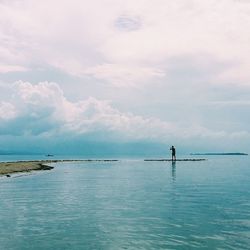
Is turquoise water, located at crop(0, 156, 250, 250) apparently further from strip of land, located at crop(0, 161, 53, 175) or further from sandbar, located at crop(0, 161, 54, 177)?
strip of land, located at crop(0, 161, 53, 175)

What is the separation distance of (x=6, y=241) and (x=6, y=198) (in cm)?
2267

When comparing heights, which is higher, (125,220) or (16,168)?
(16,168)

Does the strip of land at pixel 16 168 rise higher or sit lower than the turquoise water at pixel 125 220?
higher

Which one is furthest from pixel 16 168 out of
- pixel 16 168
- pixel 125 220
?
pixel 125 220

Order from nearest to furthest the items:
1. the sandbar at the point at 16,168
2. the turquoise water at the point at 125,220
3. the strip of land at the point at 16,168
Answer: the turquoise water at the point at 125,220 → the sandbar at the point at 16,168 → the strip of land at the point at 16,168

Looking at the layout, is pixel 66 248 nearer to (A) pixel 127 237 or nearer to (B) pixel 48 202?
(A) pixel 127 237

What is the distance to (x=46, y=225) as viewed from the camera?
3142 cm

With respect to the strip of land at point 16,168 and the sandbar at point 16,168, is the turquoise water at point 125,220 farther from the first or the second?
the strip of land at point 16,168

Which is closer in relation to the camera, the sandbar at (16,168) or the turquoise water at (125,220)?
the turquoise water at (125,220)

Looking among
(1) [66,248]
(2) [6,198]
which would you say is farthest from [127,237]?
(2) [6,198]

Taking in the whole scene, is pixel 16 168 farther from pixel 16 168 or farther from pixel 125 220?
pixel 125 220

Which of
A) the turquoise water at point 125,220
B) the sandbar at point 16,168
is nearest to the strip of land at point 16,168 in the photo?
the sandbar at point 16,168

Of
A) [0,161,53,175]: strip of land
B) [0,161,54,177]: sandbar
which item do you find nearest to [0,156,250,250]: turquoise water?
[0,161,54,177]: sandbar

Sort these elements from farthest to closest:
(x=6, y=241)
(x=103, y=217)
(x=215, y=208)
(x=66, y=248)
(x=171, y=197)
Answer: (x=171, y=197), (x=215, y=208), (x=103, y=217), (x=6, y=241), (x=66, y=248)
